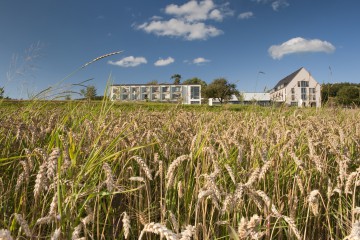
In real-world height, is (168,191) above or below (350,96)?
below

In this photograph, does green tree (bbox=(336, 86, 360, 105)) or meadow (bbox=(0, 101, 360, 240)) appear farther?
green tree (bbox=(336, 86, 360, 105))

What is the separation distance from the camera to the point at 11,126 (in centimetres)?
248

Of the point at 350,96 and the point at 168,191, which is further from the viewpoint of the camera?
the point at 350,96

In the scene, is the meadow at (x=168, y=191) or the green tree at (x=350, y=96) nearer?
the meadow at (x=168, y=191)

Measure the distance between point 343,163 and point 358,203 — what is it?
0.62 m

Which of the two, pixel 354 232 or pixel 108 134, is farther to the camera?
pixel 108 134

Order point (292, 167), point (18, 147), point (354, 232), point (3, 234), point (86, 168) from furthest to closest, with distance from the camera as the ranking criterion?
point (18, 147) < point (292, 167) < point (86, 168) < point (354, 232) < point (3, 234)

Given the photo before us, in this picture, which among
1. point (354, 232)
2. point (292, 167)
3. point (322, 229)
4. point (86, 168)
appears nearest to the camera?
point (354, 232)

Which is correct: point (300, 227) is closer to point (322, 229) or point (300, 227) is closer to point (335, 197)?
point (322, 229)

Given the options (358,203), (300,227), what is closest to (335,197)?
(358,203)

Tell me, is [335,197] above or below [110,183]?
below

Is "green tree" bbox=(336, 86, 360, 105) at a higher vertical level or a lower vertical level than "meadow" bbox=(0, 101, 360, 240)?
higher

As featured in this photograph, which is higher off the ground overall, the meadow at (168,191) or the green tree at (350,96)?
the green tree at (350,96)

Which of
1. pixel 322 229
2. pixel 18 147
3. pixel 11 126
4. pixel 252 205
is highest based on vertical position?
pixel 11 126
